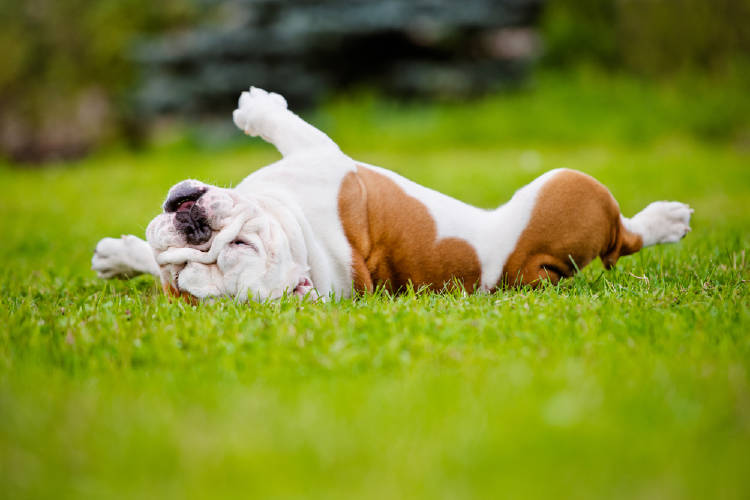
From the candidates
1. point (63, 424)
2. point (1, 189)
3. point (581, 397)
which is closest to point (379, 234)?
point (581, 397)

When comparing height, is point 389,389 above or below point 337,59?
below

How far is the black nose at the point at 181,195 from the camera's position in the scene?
3092mm

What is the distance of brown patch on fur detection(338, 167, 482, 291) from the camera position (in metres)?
3.32

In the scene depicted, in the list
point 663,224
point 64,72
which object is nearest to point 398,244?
point 663,224

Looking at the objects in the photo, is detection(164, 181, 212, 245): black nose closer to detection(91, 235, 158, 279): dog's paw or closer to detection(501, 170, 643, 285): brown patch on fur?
detection(91, 235, 158, 279): dog's paw

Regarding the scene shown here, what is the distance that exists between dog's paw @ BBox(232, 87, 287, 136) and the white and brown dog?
32mm

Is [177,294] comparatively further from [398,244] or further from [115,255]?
[398,244]

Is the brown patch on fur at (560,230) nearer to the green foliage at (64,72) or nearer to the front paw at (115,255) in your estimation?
the front paw at (115,255)

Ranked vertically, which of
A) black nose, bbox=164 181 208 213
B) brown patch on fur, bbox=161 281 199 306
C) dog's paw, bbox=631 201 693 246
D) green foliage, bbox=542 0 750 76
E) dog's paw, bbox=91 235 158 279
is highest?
green foliage, bbox=542 0 750 76

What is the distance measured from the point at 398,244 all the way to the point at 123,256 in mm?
1478

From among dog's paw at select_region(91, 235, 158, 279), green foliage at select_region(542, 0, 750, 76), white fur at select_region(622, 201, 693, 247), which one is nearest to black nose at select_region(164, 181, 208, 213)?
dog's paw at select_region(91, 235, 158, 279)

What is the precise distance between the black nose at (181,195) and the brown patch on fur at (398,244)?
0.63m

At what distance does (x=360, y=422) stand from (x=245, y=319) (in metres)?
1.06

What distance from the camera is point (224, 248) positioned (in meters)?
2.97
